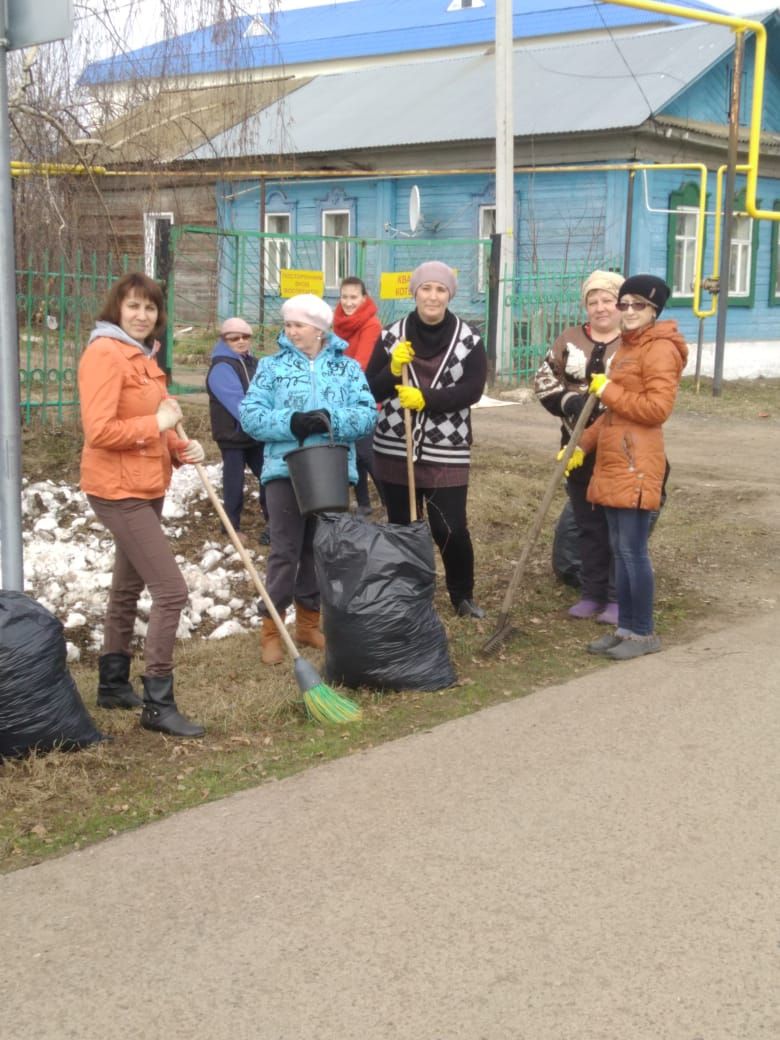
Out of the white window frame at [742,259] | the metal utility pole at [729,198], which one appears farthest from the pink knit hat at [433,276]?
the white window frame at [742,259]

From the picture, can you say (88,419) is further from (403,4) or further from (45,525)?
(403,4)

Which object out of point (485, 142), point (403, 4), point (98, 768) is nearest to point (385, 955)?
point (98, 768)

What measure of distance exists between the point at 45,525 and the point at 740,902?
19.1ft

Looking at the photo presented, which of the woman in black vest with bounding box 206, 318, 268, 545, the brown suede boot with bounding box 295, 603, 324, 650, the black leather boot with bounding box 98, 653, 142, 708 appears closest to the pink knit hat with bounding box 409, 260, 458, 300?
the brown suede boot with bounding box 295, 603, 324, 650

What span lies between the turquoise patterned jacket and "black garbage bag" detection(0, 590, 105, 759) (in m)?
1.47

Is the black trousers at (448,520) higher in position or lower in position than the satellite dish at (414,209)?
lower

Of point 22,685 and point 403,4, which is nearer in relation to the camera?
point 22,685

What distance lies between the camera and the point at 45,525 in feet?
27.3

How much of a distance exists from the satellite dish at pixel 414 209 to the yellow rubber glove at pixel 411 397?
15.0 meters

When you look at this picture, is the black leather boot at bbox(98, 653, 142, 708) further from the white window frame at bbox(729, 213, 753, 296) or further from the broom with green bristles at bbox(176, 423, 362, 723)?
the white window frame at bbox(729, 213, 753, 296)

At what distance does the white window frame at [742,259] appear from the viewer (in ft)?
74.0

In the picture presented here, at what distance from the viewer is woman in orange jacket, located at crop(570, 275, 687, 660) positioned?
227 inches

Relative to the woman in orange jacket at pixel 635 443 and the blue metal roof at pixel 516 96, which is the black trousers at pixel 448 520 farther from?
the blue metal roof at pixel 516 96

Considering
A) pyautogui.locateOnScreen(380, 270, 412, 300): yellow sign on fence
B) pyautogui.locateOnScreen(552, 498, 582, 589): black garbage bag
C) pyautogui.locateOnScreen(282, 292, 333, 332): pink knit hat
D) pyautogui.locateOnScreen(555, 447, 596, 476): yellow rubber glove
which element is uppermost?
pyautogui.locateOnScreen(380, 270, 412, 300): yellow sign on fence
